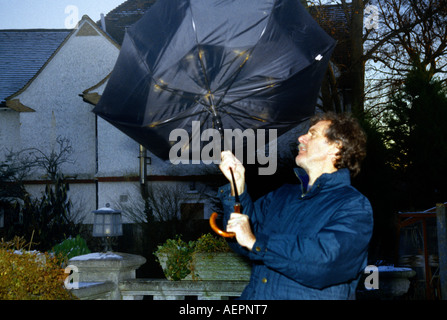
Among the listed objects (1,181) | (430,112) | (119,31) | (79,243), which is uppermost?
(119,31)

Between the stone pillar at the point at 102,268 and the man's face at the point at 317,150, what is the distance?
3019 mm

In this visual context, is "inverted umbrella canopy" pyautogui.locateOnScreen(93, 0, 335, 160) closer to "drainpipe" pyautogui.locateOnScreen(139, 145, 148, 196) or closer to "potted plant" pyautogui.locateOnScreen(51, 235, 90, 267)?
"potted plant" pyautogui.locateOnScreen(51, 235, 90, 267)

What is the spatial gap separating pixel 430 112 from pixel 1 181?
10.9 metres

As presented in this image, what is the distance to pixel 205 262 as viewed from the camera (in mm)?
5469

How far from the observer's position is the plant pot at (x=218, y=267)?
534 cm

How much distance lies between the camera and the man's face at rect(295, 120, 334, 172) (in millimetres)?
2512

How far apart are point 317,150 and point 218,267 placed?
3.21 meters

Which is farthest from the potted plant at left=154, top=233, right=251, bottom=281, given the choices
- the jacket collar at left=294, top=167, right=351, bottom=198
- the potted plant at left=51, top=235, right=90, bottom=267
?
the jacket collar at left=294, top=167, right=351, bottom=198

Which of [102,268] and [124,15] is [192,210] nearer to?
[102,268]

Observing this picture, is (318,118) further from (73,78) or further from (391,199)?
(73,78)

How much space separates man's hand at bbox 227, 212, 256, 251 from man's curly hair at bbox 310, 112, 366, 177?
2.05 feet

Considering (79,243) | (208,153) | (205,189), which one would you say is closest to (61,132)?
(205,189)

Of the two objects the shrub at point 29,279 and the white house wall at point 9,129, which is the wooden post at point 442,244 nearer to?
the shrub at point 29,279
